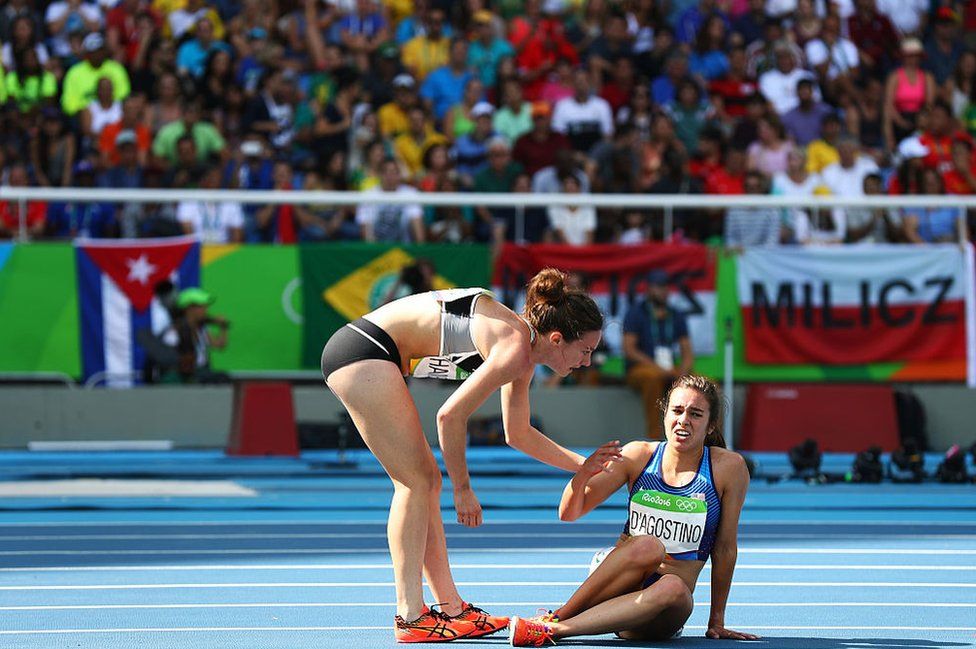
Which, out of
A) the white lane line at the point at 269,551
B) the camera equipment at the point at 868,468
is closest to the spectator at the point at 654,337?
the camera equipment at the point at 868,468

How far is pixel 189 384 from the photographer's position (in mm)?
15148

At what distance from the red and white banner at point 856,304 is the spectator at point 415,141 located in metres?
3.89

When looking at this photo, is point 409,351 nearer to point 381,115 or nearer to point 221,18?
point 381,115

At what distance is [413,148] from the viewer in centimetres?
1791

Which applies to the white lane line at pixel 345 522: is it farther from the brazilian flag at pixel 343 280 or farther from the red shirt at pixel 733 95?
the red shirt at pixel 733 95

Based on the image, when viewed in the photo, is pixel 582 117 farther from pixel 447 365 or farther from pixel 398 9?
pixel 447 365

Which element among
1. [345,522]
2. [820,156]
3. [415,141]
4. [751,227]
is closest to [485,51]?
[415,141]

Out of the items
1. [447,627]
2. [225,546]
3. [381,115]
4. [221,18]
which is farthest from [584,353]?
[221,18]

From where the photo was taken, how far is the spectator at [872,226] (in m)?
16.2

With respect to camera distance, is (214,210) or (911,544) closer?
(911,544)

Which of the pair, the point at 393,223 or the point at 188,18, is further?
the point at 188,18

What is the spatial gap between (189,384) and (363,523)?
488 cm

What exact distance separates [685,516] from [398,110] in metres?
12.5

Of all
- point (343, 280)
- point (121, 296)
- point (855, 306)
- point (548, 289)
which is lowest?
point (855, 306)
